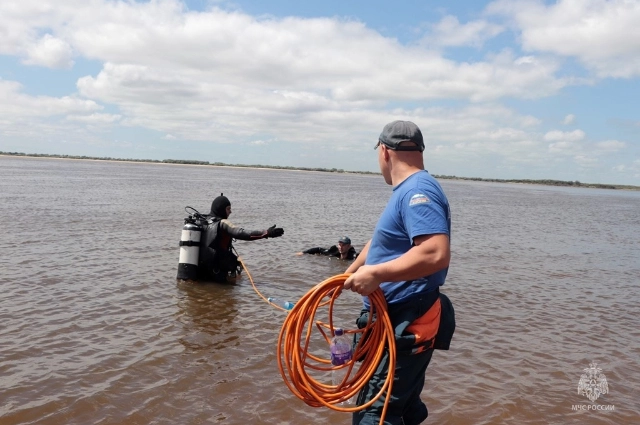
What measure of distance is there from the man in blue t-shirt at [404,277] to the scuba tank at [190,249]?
21.3 feet

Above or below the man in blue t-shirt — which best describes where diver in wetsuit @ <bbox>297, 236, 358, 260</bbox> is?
below

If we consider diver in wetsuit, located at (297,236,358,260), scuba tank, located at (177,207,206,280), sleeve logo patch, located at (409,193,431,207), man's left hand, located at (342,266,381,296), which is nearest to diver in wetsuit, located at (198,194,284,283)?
scuba tank, located at (177,207,206,280)

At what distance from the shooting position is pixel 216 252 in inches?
372

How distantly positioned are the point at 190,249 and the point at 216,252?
0.48 meters

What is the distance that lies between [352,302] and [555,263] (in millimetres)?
7896

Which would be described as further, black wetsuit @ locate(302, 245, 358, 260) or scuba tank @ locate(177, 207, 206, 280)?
black wetsuit @ locate(302, 245, 358, 260)

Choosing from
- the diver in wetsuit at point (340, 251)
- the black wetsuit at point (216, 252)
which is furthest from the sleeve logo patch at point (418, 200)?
the diver in wetsuit at point (340, 251)

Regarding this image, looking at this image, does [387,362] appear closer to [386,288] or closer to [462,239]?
[386,288]

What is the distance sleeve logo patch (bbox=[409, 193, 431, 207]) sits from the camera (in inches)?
110

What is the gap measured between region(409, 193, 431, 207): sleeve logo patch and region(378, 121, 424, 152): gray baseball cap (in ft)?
1.28

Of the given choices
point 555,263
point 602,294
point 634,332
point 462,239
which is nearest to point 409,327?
point 634,332

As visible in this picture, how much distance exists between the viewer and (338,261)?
41.2 feet

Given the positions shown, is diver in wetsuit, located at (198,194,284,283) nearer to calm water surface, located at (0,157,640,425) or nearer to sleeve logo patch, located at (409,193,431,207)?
calm water surface, located at (0,157,640,425)

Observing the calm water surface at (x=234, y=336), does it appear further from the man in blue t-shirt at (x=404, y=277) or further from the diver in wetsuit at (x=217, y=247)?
the man in blue t-shirt at (x=404, y=277)
